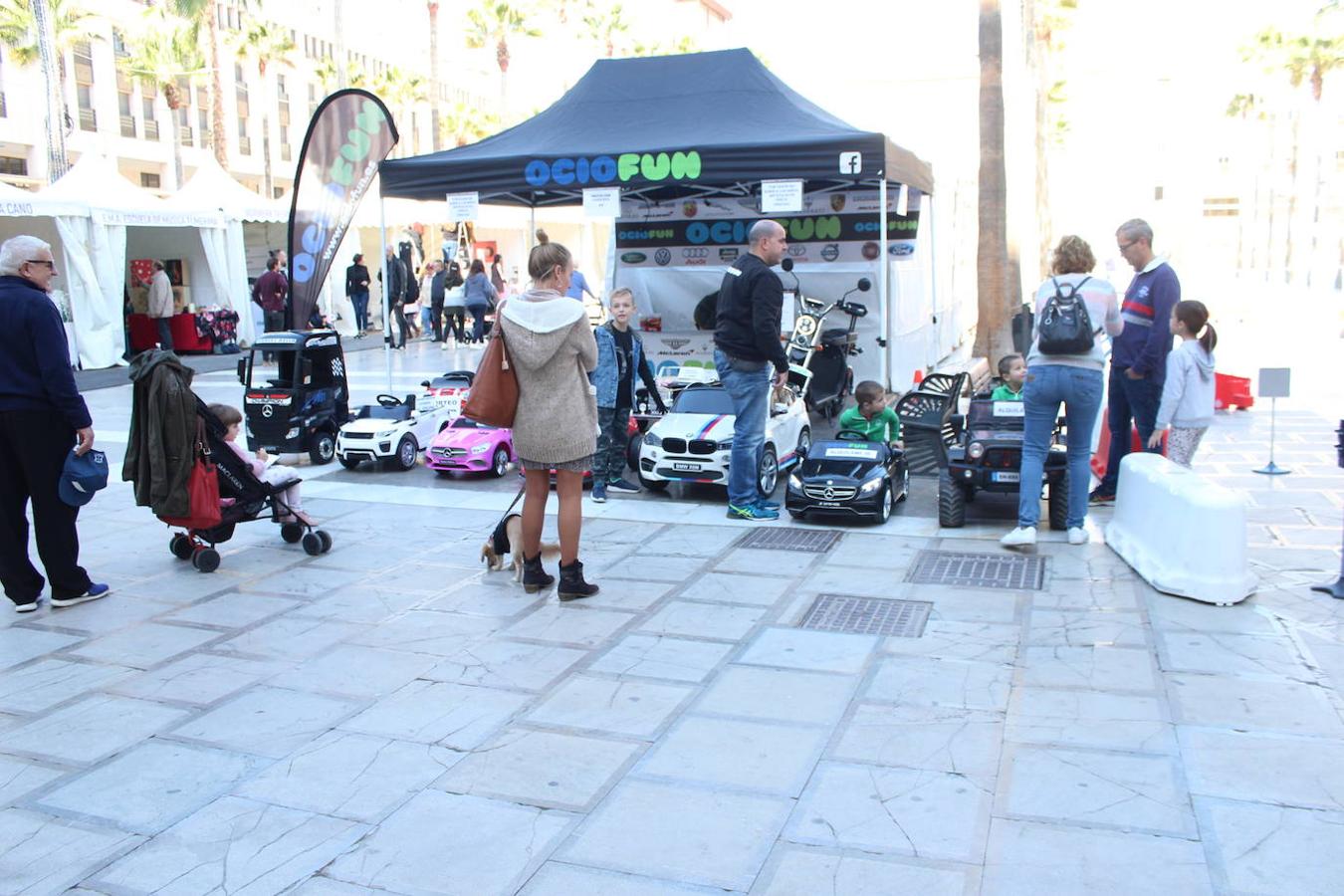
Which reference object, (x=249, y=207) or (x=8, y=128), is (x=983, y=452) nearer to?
(x=249, y=207)

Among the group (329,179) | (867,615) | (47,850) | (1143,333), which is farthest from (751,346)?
(329,179)

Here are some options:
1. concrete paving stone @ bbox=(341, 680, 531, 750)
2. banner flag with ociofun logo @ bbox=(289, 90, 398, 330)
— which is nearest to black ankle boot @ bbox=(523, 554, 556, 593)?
concrete paving stone @ bbox=(341, 680, 531, 750)

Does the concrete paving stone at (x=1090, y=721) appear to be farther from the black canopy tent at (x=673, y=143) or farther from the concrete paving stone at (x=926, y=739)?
the black canopy tent at (x=673, y=143)

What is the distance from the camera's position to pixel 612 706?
4449mm

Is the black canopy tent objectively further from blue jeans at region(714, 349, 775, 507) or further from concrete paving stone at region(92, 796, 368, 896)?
concrete paving stone at region(92, 796, 368, 896)

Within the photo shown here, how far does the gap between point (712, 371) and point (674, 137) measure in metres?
2.19

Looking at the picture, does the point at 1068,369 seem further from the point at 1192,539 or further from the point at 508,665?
the point at 508,665

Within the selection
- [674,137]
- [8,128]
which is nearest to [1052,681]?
[674,137]

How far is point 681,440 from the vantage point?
26.7ft

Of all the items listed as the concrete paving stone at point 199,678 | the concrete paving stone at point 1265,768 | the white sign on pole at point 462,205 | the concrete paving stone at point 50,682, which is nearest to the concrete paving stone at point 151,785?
the concrete paving stone at point 199,678

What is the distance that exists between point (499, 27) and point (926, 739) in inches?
1777

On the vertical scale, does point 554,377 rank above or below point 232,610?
above

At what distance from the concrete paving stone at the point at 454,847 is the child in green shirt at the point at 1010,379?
4.97 m

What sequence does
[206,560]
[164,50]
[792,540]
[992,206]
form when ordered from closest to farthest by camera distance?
[206,560]
[792,540]
[992,206]
[164,50]
